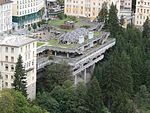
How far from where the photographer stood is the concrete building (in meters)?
71.2

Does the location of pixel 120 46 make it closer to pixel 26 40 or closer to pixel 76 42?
pixel 76 42

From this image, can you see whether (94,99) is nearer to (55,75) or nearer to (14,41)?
(55,75)

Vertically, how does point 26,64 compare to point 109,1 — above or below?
below

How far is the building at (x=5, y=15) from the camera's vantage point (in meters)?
90.8

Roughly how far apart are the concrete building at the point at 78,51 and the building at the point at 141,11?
952 inches

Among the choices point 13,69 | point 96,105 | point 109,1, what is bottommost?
point 96,105

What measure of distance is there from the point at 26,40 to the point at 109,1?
4647cm

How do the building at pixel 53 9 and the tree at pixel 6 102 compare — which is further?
the building at pixel 53 9

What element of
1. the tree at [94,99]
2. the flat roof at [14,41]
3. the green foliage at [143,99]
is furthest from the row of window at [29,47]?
the green foliage at [143,99]

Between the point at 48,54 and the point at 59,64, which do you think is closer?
the point at 59,64

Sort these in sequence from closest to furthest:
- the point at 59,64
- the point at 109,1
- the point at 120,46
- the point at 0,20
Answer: the point at 59,64, the point at 120,46, the point at 0,20, the point at 109,1

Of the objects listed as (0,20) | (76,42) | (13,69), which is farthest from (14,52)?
(0,20)

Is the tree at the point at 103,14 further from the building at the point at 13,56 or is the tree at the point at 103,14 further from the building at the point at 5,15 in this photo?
the building at the point at 13,56

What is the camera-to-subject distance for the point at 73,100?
202ft
